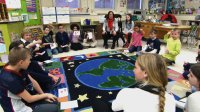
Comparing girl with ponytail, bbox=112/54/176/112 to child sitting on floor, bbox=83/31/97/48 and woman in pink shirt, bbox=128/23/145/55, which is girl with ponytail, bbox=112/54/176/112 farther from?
child sitting on floor, bbox=83/31/97/48

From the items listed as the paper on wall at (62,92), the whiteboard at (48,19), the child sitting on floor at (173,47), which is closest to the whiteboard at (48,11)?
the whiteboard at (48,19)

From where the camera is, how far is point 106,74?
118 inches

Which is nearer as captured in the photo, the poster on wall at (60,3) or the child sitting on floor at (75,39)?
the child sitting on floor at (75,39)

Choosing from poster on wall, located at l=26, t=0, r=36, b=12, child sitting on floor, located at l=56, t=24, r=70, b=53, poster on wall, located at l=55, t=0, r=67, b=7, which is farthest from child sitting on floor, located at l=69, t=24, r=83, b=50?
poster on wall, located at l=26, t=0, r=36, b=12

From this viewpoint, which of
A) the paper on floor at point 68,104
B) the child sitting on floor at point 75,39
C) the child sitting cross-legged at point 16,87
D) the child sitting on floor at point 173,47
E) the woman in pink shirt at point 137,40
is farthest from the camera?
the child sitting on floor at point 75,39

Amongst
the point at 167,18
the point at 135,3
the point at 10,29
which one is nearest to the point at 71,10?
the point at 10,29

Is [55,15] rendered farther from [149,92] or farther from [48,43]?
[149,92]

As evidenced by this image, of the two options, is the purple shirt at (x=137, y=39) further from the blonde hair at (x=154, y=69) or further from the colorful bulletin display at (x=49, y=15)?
the blonde hair at (x=154, y=69)

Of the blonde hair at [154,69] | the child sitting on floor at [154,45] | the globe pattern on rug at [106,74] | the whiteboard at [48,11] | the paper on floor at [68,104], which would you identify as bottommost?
the paper on floor at [68,104]

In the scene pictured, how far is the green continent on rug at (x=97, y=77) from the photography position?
226cm

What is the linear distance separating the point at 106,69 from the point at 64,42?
6.98ft

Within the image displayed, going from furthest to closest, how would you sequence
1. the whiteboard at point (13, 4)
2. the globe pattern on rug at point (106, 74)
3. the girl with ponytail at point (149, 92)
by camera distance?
1. the whiteboard at point (13, 4)
2. the globe pattern on rug at point (106, 74)
3. the girl with ponytail at point (149, 92)

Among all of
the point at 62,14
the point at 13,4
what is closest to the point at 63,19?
the point at 62,14

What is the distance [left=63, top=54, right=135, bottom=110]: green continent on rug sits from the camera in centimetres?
226
